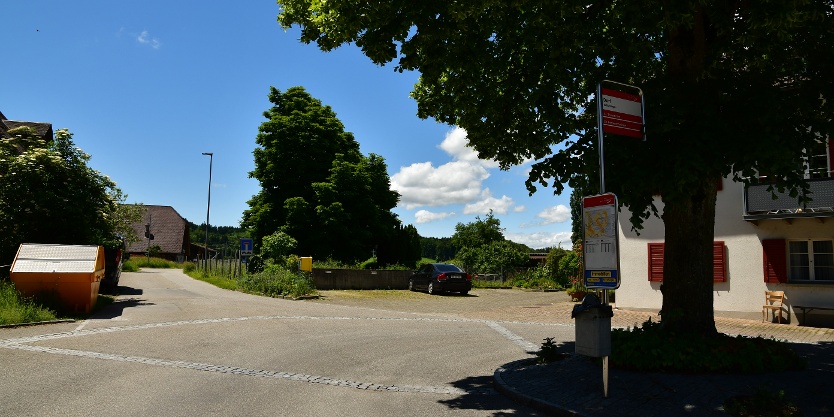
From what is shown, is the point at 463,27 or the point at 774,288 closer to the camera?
the point at 463,27

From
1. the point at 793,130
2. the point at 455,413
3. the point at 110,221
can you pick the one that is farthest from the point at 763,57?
the point at 110,221

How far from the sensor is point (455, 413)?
6012 mm

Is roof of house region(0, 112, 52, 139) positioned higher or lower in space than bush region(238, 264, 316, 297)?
higher

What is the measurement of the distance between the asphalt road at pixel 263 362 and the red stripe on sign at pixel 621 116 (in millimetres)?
3568

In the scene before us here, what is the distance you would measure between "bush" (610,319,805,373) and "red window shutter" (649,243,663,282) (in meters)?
9.75

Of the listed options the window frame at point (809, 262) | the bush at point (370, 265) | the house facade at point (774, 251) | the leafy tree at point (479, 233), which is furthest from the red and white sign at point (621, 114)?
the leafy tree at point (479, 233)

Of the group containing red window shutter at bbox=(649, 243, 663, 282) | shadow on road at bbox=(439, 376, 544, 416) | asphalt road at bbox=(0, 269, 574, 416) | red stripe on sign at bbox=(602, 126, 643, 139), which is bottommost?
shadow on road at bbox=(439, 376, 544, 416)

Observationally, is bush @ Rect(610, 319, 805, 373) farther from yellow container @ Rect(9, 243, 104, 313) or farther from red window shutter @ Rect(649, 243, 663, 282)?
yellow container @ Rect(9, 243, 104, 313)

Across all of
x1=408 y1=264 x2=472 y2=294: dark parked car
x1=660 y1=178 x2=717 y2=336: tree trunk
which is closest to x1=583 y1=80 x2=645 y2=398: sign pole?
x1=660 y1=178 x2=717 y2=336: tree trunk

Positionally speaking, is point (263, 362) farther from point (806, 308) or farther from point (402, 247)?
point (402, 247)

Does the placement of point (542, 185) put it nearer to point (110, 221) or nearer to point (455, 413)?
point (455, 413)

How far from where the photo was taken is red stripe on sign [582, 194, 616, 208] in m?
5.79

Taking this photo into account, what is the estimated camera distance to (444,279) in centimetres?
2586

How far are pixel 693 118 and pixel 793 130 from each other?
1.48m
